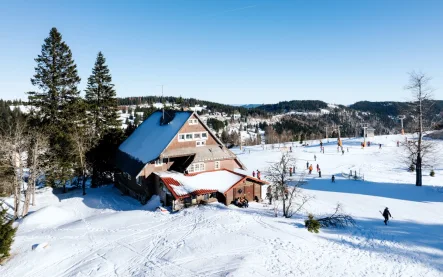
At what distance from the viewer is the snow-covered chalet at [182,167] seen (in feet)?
88.0

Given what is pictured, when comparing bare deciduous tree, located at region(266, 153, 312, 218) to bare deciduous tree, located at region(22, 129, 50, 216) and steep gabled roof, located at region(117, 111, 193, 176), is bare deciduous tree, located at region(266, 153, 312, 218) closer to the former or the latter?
steep gabled roof, located at region(117, 111, 193, 176)

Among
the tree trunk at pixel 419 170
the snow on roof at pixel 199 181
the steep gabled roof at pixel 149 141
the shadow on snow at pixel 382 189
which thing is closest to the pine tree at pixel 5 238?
the snow on roof at pixel 199 181

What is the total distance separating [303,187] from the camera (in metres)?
34.2

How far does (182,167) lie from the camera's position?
98.0 ft

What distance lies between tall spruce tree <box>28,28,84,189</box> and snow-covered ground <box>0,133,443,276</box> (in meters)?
6.24

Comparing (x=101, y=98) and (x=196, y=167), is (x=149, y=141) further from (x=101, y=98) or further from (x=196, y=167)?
(x=101, y=98)

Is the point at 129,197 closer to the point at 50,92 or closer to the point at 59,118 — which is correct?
the point at 59,118

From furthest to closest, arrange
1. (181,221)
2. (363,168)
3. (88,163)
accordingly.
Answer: (363,168)
(88,163)
(181,221)

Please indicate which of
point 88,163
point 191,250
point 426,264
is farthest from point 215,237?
point 88,163

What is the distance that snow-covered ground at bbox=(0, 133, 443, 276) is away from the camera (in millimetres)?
15852

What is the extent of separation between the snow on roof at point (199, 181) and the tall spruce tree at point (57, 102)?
43.9 feet

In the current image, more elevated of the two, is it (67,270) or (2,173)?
(2,173)

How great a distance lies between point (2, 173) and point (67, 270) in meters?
20.0

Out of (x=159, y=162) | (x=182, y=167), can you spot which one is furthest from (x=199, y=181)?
(x=159, y=162)
